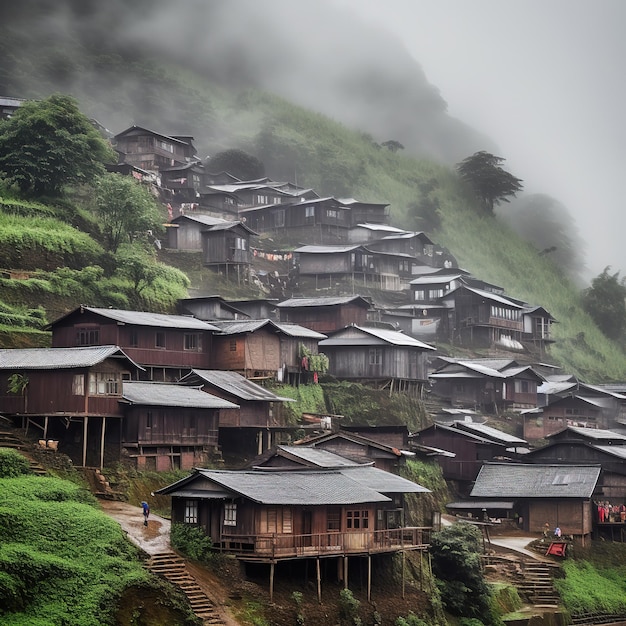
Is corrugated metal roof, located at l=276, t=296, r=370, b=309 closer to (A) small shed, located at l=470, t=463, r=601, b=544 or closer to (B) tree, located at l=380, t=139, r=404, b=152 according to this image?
(A) small shed, located at l=470, t=463, r=601, b=544

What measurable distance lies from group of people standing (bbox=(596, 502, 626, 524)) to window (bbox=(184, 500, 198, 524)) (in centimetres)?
3262

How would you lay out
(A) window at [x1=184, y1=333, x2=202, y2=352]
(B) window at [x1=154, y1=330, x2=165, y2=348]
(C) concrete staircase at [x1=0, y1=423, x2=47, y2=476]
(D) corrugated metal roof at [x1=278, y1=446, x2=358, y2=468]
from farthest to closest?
(A) window at [x1=184, y1=333, x2=202, y2=352]
(B) window at [x1=154, y1=330, x2=165, y2=348]
(D) corrugated metal roof at [x1=278, y1=446, x2=358, y2=468]
(C) concrete staircase at [x1=0, y1=423, x2=47, y2=476]

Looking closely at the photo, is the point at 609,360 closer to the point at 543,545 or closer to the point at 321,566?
the point at 543,545

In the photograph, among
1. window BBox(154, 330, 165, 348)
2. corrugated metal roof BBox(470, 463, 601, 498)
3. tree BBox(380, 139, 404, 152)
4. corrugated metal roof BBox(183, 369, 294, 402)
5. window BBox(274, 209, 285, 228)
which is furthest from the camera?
tree BBox(380, 139, 404, 152)

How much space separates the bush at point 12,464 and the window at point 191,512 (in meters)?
7.22

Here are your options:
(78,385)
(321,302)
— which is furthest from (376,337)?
(78,385)

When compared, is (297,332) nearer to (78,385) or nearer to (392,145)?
(78,385)

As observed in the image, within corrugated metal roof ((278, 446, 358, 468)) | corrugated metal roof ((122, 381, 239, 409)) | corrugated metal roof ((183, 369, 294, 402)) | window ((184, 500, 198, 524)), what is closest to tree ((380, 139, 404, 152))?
corrugated metal roof ((183, 369, 294, 402))

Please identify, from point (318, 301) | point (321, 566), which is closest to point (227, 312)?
point (318, 301)

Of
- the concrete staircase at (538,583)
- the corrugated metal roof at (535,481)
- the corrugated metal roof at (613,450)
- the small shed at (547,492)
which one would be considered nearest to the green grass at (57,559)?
the concrete staircase at (538,583)

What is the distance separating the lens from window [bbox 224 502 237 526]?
46562 mm

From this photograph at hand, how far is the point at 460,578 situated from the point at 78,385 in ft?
72.0

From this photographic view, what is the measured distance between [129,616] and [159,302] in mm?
42314

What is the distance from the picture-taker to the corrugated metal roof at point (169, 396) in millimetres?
56219
